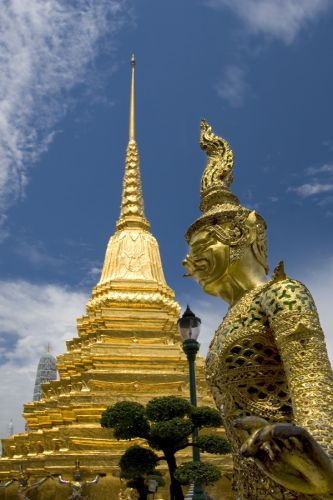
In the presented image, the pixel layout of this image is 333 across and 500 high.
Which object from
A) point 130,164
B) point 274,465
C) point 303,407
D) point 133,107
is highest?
point 133,107

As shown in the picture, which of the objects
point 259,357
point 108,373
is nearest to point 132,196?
point 108,373

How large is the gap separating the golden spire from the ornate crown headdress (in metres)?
23.3

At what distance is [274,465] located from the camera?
1813mm

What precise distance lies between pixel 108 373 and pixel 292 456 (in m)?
18.2

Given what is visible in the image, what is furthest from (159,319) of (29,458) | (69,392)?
(29,458)

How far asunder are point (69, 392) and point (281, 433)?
20.0 meters

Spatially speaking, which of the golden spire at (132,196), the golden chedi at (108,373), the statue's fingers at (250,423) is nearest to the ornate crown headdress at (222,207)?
the statue's fingers at (250,423)

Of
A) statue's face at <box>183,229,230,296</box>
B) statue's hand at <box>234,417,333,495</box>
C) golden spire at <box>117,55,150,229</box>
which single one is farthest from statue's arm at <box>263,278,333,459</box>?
golden spire at <box>117,55,150,229</box>

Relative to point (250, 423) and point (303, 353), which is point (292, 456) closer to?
point (250, 423)

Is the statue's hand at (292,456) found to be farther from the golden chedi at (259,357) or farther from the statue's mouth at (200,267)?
the statue's mouth at (200,267)

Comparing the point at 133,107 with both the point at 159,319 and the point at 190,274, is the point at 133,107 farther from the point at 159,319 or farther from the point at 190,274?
the point at 190,274

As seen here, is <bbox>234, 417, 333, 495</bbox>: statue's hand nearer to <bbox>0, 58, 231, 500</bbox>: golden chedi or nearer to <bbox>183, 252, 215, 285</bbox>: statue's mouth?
<bbox>183, 252, 215, 285</bbox>: statue's mouth

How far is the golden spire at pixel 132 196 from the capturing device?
27.3m

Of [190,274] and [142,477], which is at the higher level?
[190,274]
